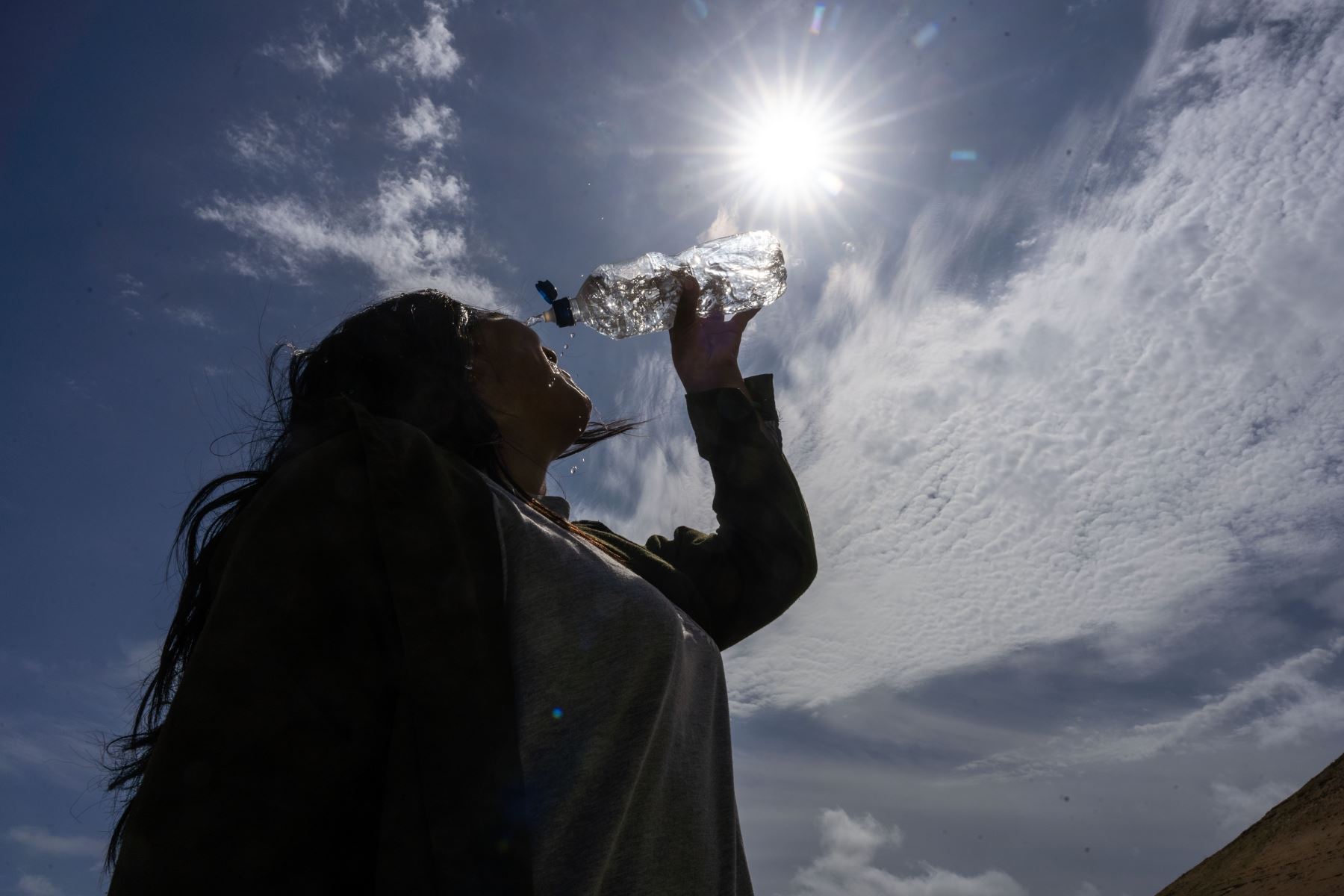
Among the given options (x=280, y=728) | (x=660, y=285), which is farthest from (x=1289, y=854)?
(x=280, y=728)

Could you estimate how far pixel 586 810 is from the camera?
4.96ft

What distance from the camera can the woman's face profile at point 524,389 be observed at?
263 centimetres

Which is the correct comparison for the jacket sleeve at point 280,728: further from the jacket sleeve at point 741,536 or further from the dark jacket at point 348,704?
the jacket sleeve at point 741,536

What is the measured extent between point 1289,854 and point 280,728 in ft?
52.7

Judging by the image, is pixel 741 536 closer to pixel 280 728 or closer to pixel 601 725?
pixel 601 725

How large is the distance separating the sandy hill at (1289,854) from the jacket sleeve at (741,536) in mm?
10983

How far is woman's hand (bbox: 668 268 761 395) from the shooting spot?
3121 mm

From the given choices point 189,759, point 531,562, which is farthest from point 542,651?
point 189,759

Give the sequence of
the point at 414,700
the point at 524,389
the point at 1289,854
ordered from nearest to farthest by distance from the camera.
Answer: the point at 414,700 < the point at 524,389 < the point at 1289,854

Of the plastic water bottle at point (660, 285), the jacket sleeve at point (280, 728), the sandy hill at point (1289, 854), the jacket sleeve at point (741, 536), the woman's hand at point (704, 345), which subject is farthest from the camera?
the sandy hill at point (1289, 854)

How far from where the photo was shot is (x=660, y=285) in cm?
493

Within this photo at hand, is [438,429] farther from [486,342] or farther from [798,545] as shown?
[798,545]

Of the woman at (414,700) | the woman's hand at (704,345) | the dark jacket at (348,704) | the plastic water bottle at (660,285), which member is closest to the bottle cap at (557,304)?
the plastic water bottle at (660,285)

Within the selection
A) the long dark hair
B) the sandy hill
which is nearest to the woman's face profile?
the long dark hair
